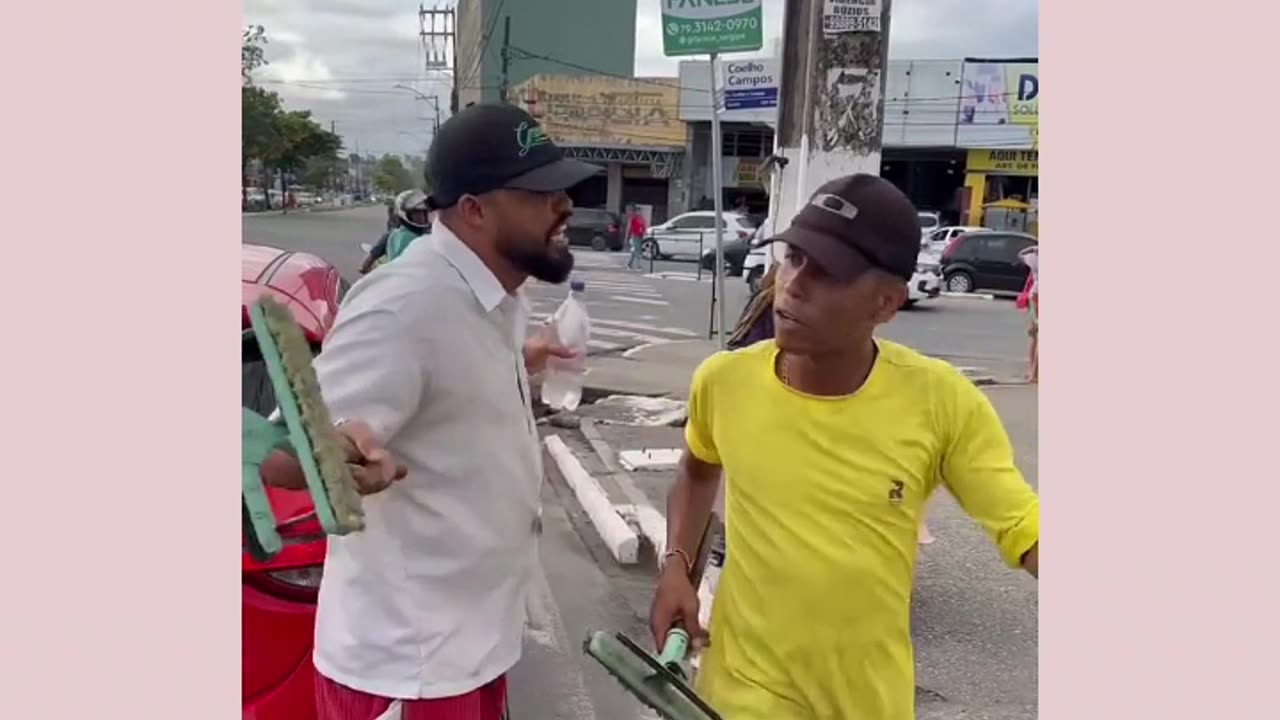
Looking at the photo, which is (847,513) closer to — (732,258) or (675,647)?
(675,647)

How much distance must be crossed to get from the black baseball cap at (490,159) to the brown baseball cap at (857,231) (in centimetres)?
52

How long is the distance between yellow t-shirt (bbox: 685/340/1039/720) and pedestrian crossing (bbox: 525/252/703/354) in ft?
29.6

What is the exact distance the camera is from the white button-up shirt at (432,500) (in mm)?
2035

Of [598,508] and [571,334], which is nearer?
[571,334]

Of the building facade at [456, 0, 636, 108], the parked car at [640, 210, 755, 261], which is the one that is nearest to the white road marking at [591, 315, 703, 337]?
the parked car at [640, 210, 755, 261]

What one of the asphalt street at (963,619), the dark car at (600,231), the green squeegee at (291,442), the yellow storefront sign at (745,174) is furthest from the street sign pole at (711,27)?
the yellow storefront sign at (745,174)

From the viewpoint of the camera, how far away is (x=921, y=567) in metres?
5.61

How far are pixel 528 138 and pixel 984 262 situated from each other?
23.3 m

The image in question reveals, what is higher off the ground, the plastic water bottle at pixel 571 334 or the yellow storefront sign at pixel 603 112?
the yellow storefront sign at pixel 603 112

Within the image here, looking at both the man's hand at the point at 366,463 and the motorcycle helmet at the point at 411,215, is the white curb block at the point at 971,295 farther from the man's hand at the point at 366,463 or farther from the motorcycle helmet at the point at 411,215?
the man's hand at the point at 366,463

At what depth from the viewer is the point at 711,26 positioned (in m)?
6.52

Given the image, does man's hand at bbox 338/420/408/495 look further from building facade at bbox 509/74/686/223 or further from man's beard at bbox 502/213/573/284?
building facade at bbox 509/74/686/223

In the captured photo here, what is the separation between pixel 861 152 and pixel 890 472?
3127 millimetres

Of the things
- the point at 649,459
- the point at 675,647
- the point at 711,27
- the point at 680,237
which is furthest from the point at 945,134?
the point at 675,647
